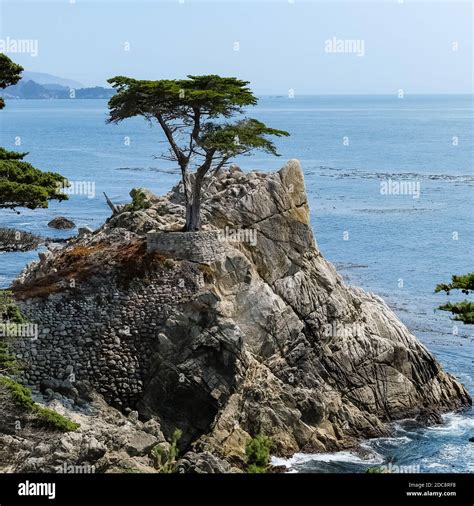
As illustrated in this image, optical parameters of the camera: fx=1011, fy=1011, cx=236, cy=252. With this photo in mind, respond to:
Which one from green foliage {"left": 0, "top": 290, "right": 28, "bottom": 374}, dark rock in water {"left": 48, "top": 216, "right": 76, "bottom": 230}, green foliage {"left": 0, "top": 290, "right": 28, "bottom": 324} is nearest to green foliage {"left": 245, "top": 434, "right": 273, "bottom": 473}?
green foliage {"left": 0, "top": 290, "right": 28, "bottom": 374}

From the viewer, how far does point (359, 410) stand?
128ft

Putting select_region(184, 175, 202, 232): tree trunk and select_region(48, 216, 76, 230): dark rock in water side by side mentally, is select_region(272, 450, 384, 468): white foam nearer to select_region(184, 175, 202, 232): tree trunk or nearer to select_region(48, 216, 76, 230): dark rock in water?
select_region(184, 175, 202, 232): tree trunk

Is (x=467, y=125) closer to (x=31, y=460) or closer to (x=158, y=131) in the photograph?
(x=158, y=131)

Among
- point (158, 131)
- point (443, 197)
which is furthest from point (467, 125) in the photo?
point (443, 197)

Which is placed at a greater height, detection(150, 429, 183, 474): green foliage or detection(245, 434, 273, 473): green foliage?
detection(150, 429, 183, 474): green foliage

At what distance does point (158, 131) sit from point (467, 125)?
189 feet

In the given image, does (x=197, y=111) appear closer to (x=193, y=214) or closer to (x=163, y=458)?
(x=193, y=214)

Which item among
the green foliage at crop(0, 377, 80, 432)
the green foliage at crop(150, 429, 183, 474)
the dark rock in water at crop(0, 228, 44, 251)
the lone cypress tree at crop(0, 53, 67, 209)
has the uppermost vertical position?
the lone cypress tree at crop(0, 53, 67, 209)

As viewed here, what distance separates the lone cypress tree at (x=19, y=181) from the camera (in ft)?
90.2

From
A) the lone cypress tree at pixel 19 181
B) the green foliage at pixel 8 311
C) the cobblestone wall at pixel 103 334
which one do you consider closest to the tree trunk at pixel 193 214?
the cobblestone wall at pixel 103 334

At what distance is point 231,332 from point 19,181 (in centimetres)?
1096

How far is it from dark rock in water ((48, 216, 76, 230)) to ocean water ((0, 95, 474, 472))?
1065mm

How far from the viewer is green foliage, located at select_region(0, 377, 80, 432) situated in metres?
28.5
